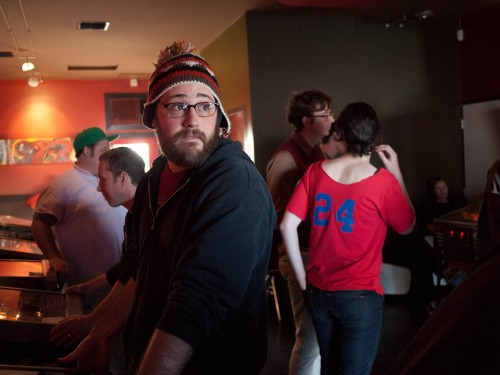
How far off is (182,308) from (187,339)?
64 mm

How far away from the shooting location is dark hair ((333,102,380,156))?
8.11 ft

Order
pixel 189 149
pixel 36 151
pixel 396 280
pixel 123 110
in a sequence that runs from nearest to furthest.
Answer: pixel 189 149, pixel 396 280, pixel 36 151, pixel 123 110

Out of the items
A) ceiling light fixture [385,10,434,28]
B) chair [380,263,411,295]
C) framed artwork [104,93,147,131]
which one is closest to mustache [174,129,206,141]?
chair [380,263,411,295]

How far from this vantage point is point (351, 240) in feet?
7.91

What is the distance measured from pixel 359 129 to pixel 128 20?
4.09 meters

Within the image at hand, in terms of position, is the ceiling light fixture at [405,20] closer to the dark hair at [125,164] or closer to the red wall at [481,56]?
the red wall at [481,56]

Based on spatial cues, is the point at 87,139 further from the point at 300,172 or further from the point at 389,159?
the point at 389,159

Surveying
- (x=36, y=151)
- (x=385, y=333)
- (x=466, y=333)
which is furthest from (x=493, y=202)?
(x=36, y=151)

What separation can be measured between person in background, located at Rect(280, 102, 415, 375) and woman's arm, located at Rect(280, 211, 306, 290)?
1.7 inches

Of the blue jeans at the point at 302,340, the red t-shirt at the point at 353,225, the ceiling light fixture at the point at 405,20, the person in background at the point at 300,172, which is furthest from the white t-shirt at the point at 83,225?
the ceiling light fixture at the point at 405,20

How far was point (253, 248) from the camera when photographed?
1.34 m

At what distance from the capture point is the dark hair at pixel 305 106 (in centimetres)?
320

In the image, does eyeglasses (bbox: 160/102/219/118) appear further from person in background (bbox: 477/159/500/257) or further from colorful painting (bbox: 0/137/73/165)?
colorful painting (bbox: 0/137/73/165)

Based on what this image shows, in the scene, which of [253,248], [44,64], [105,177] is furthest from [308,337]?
[44,64]
